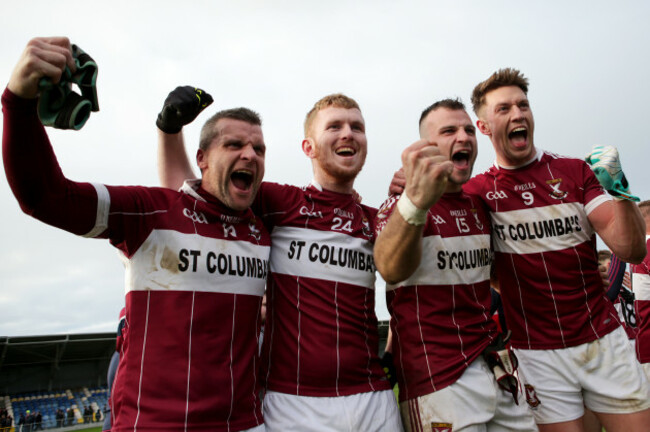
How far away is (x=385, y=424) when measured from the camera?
2605 mm

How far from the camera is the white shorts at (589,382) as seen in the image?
3.08m

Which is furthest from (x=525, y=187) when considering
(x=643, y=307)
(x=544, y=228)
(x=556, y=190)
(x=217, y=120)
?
(x=643, y=307)

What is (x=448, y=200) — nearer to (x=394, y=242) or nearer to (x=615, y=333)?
(x=394, y=242)

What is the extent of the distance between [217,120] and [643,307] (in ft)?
21.1

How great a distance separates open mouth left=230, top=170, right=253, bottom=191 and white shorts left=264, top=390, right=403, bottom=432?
133 centimetres

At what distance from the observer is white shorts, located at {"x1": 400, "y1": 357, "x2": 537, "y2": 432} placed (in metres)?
2.52

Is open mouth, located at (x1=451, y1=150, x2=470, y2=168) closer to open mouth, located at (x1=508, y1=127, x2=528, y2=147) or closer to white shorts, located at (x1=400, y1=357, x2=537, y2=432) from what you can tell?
open mouth, located at (x1=508, y1=127, x2=528, y2=147)

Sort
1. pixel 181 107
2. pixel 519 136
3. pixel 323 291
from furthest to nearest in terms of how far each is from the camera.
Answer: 1. pixel 519 136
2. pixel 323 291
3. pixel 181 107

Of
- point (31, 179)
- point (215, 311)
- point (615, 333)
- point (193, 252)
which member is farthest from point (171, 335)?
point (615, 333)

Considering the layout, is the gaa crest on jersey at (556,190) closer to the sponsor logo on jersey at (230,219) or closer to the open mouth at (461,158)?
the open mouth at (461,158)

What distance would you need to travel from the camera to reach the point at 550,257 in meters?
3.30

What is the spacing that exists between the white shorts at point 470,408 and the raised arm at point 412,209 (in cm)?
76

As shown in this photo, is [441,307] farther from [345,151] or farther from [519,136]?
[519,136]

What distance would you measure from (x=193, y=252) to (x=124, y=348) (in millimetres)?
635
